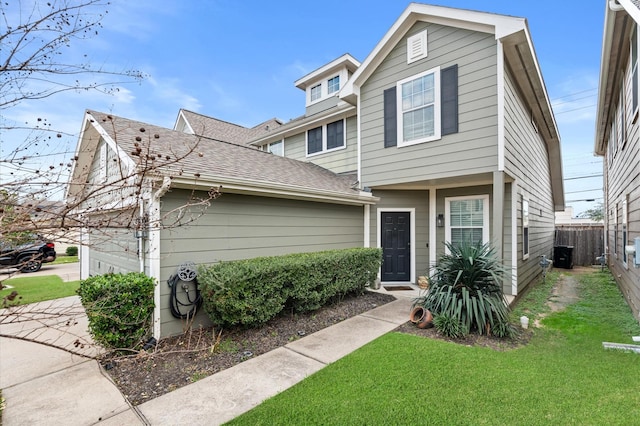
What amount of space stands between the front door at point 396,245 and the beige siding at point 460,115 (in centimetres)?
132

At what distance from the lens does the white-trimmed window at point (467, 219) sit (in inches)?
291

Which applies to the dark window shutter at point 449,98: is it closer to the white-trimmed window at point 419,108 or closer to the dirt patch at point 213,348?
the white-trimmed window at point 419,108

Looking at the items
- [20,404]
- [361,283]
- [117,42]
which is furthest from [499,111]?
[20,404]

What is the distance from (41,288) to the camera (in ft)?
28.9

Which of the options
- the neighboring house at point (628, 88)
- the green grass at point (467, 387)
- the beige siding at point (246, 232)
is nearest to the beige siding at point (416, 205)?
the beige siding at point (246, 232)

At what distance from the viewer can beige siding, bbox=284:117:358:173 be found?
8905 millimetres

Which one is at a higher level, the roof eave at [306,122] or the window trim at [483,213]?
the roof eave at [306,122]

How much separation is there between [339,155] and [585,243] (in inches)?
487

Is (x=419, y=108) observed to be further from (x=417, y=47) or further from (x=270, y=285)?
(x=270, y=285)

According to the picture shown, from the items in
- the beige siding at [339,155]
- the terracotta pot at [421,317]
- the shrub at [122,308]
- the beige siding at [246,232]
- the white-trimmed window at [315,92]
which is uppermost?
the white-trimmed window at [315,92]

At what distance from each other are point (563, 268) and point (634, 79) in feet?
33.1

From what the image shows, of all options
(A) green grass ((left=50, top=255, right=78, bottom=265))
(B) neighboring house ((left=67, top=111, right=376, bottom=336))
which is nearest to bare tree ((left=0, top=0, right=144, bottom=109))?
(B) neighboring house ((left=67, top=111, right=376, bottom=336))

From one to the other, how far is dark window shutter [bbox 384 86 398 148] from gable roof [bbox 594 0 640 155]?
12.4 ft

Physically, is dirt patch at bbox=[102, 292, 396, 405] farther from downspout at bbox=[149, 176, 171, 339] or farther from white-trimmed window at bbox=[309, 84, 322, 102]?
white-trimmed window at bbox=[309, 84, 322, 102]
